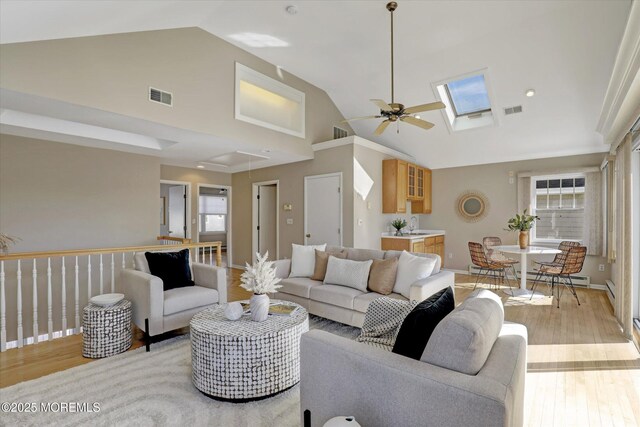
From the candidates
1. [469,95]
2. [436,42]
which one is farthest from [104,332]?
[469,95]

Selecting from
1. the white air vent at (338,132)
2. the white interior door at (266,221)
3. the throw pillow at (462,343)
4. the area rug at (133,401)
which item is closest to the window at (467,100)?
the white air vent at (338,132)

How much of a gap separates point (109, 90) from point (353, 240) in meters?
3.88

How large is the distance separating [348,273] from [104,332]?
2.43 m

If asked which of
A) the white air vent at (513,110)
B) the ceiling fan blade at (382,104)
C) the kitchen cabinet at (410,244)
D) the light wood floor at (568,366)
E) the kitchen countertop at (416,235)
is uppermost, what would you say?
the white air vent at (513,110)

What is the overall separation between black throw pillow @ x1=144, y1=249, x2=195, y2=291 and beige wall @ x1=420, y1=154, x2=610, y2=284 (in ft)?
18.2

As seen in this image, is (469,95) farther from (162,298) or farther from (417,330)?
(162,298)

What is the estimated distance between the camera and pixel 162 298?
309cm

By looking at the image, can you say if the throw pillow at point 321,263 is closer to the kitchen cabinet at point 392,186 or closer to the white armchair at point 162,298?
the white armchair at point 162,298

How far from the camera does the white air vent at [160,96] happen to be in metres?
3.63

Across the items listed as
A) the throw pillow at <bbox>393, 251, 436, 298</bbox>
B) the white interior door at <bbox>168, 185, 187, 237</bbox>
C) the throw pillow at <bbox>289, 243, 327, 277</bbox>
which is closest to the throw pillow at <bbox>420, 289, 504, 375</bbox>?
the throw pillow at <bbox>393, 251, 436, 298</bbox>

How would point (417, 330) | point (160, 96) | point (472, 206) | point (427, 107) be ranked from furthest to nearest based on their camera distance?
point (472, 206), point (160, 96), point (427, 107), point (417, 330)

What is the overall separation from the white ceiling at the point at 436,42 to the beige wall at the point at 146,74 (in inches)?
10.0

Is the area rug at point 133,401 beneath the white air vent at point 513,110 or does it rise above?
beneath

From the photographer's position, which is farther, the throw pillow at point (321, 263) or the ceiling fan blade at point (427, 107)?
the throw pillow at point (321, 263)
